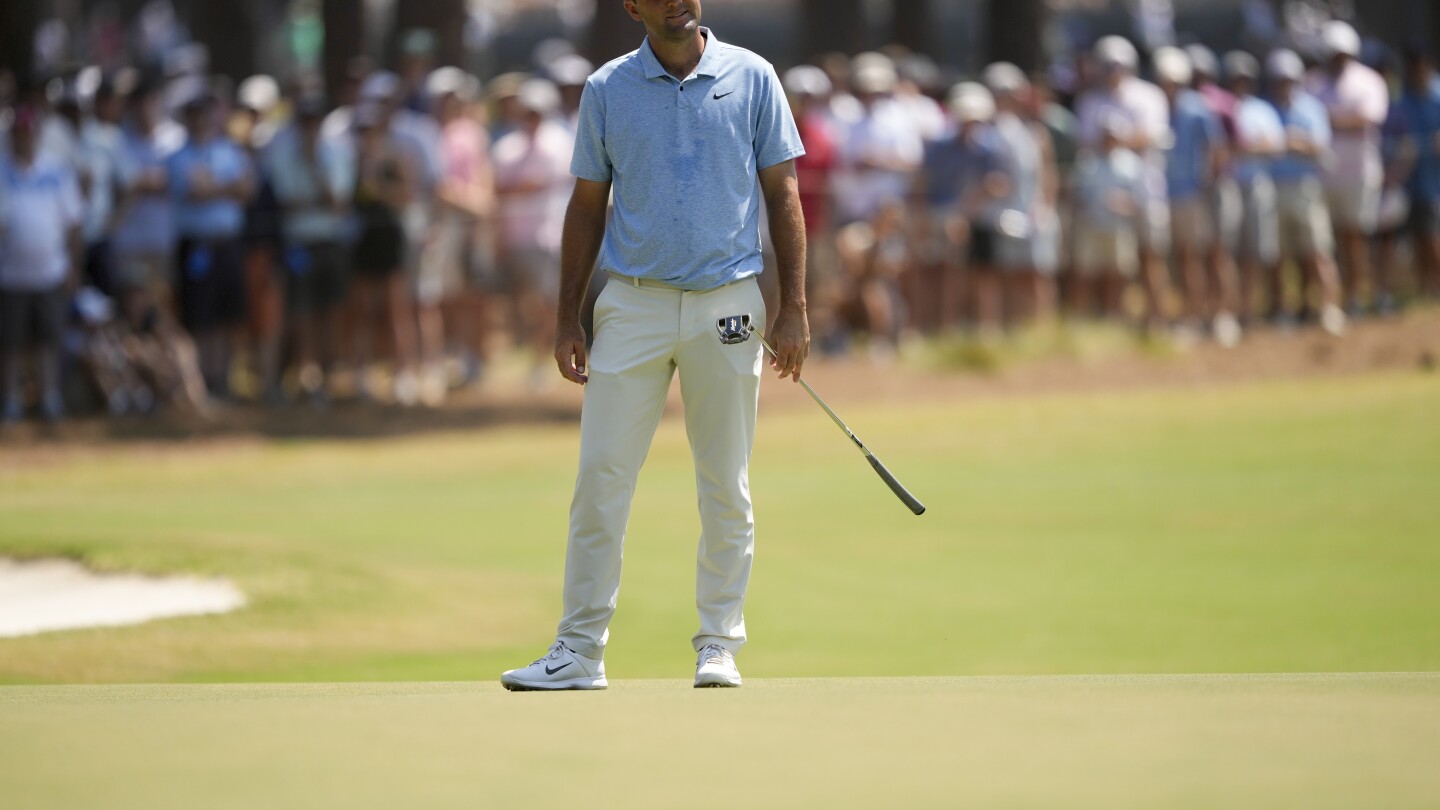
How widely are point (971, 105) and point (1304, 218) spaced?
297 cm

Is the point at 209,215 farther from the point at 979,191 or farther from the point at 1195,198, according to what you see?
the point at 1195,198

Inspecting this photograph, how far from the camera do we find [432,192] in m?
17.5

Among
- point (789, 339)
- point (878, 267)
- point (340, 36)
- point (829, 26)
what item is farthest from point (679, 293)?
point (829, 26)

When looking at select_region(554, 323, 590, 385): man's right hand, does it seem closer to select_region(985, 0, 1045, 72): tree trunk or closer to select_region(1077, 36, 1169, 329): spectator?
select_region(1077, 36, 1169, 329): spectator

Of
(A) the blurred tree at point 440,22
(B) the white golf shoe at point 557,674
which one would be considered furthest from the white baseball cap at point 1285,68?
(B) the white golf shoe at point 557,674

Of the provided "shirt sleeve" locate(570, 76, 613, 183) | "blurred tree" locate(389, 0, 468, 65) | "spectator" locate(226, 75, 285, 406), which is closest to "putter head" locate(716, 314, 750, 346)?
"shirt sleeve" locate(570, 76, 613, 183)

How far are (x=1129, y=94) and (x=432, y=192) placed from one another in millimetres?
5958

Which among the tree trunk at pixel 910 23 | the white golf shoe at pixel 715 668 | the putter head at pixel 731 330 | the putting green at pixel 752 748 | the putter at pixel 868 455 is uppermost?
the putter head at pixel 731 330

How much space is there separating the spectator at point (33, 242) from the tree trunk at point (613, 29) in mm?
6685

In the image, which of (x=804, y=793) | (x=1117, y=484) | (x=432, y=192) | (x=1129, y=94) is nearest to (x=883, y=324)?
(x=1129, y=94)

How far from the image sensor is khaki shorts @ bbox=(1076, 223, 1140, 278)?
1911 cm

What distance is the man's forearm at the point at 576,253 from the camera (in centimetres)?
660

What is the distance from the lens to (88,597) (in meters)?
10.2

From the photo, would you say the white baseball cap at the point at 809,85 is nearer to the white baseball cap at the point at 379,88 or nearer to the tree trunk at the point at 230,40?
the white baseball cap at the point at 379,88
